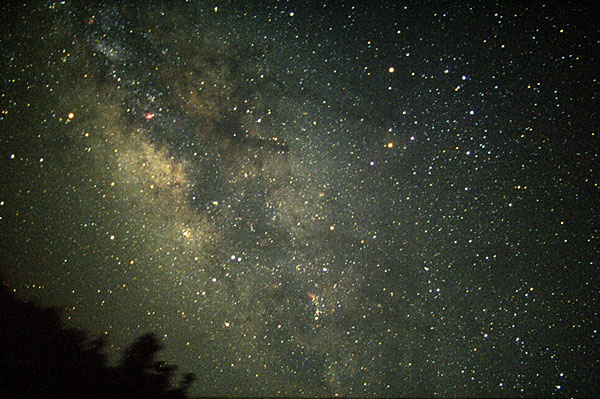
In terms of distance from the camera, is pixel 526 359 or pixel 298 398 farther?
pixel 298 398

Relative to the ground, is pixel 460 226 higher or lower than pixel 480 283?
higher

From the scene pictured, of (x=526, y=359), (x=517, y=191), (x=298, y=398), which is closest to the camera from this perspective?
(x=517, y=191)

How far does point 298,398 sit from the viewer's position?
1396 mm

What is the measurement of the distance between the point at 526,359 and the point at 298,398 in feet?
5.16

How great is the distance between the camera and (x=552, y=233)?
1166mm

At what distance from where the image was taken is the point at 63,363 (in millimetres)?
1504

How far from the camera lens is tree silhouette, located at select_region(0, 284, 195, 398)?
4.44ft

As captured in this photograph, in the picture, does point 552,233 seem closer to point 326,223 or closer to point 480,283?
point 480,283

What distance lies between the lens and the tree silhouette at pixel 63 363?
1.35m

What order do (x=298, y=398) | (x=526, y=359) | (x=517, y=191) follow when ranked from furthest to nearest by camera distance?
(x=298, y=398) → (x=526, y=359) → (x=517, y=191)

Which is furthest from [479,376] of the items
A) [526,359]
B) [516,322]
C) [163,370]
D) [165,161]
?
[165,161]

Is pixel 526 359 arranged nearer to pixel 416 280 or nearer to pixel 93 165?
pixel 416 280

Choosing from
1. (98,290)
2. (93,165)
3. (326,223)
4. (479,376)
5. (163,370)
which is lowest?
(163,370)

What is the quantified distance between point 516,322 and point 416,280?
709mm
